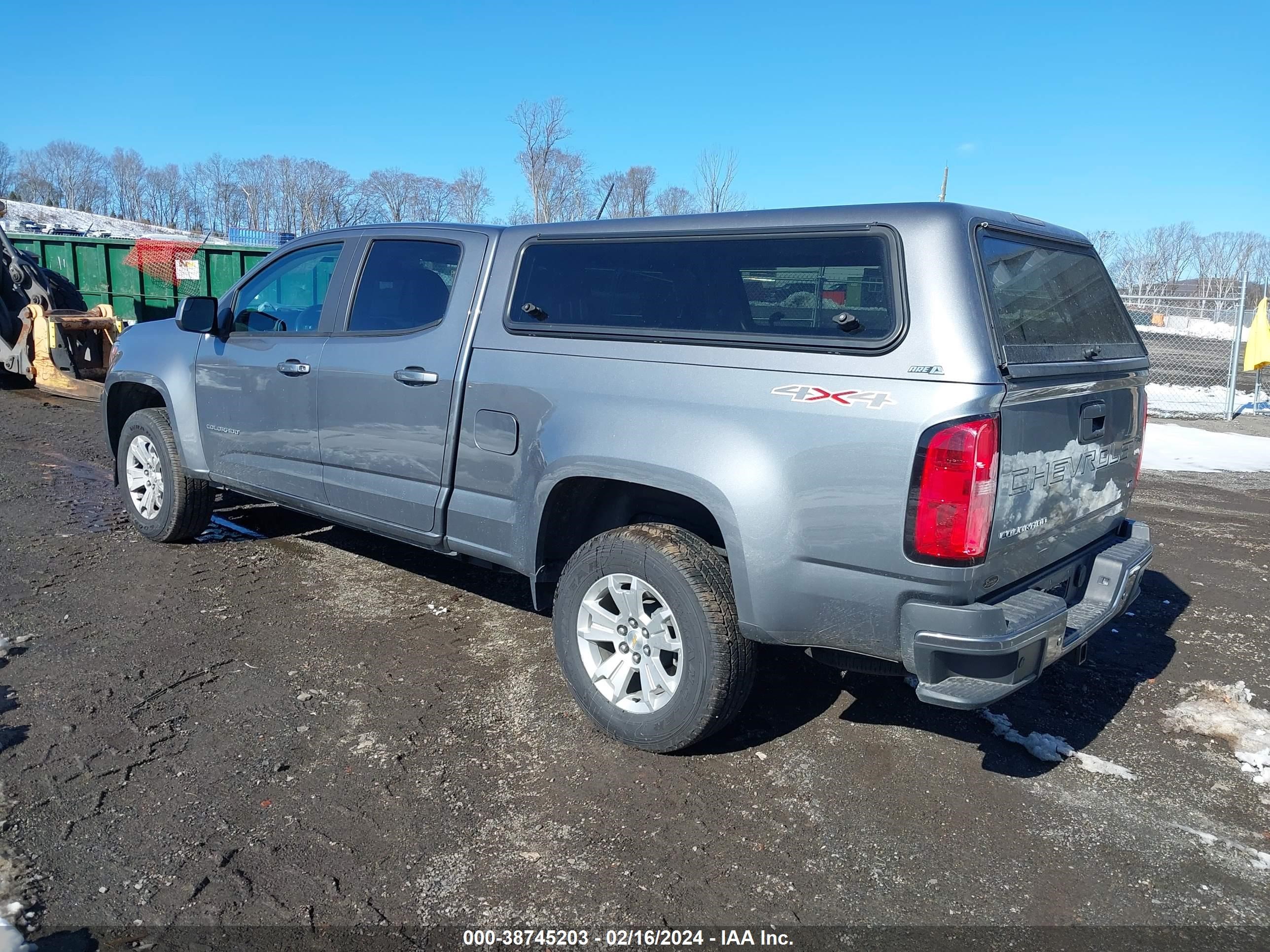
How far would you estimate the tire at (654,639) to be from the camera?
340 centimetres

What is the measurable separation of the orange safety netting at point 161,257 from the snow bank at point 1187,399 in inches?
619

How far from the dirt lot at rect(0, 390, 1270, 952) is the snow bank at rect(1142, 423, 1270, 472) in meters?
5.60

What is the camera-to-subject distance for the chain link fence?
15047 mm

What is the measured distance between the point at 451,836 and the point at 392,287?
8.96 feet

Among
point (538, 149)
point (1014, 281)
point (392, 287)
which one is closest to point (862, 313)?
point (1014, 281)

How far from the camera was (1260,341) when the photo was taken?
1423cm

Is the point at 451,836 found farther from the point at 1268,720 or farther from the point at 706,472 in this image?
the point at 1268,720

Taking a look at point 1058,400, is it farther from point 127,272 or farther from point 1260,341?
point 127,272

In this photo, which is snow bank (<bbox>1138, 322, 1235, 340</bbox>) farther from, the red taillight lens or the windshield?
the red taillight lens

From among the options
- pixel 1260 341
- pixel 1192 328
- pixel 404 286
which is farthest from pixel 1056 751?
pixel 1192 328

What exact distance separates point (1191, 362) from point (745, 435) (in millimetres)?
24409

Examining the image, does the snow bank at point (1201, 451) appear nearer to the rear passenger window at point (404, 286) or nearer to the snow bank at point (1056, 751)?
the snow bank at point (1056, 751)

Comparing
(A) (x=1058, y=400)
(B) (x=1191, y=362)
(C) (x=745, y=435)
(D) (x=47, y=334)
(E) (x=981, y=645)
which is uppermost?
(A) (x=1058, y=400)

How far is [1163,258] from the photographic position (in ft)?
158
